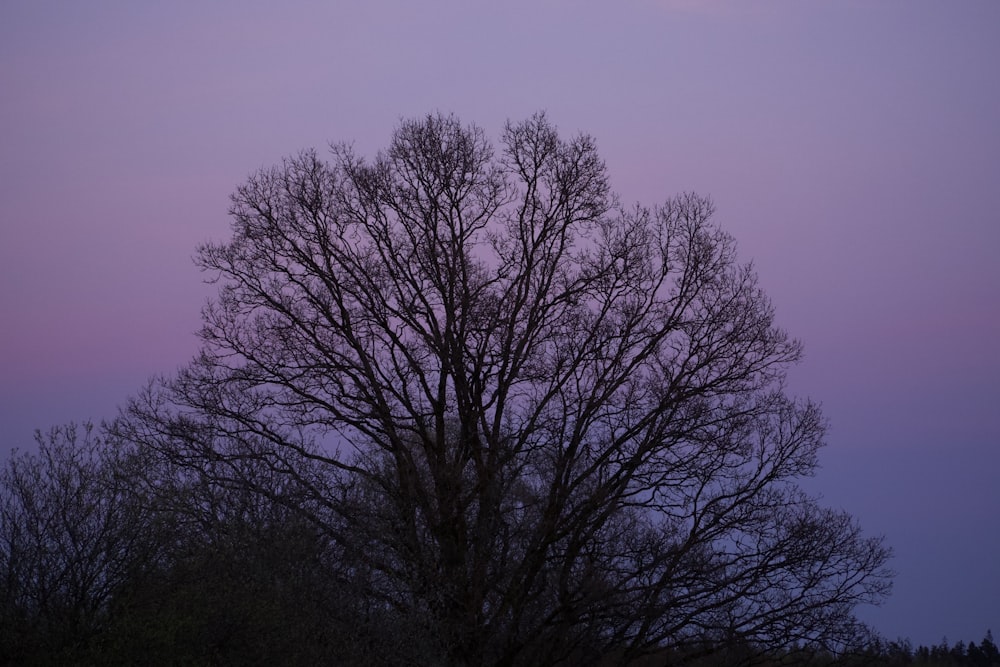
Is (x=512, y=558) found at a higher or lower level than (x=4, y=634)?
higher

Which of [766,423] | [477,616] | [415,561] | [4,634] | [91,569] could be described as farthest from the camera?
[766,423]

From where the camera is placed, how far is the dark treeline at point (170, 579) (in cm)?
1215

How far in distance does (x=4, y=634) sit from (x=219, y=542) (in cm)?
341

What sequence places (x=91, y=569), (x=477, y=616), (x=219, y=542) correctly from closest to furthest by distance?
(x=91, y=569), (x=219, y=542), (x=477, y=616)

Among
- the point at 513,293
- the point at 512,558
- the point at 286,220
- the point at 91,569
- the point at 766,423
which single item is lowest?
the point at 91,569

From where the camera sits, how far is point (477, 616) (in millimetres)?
17844

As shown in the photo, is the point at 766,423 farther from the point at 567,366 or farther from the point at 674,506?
the point at 567,366

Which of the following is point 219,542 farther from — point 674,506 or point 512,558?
point 674,506

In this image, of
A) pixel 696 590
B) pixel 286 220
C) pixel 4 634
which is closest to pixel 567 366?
pixel 696 590

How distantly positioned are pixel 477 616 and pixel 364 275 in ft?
20.9

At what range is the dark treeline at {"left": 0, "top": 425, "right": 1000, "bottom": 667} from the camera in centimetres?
1215

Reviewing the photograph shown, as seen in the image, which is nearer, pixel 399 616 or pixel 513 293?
pixel 399 616

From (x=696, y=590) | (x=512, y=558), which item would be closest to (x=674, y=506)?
(x=696, y=590)

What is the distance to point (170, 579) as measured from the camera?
1353 cm
